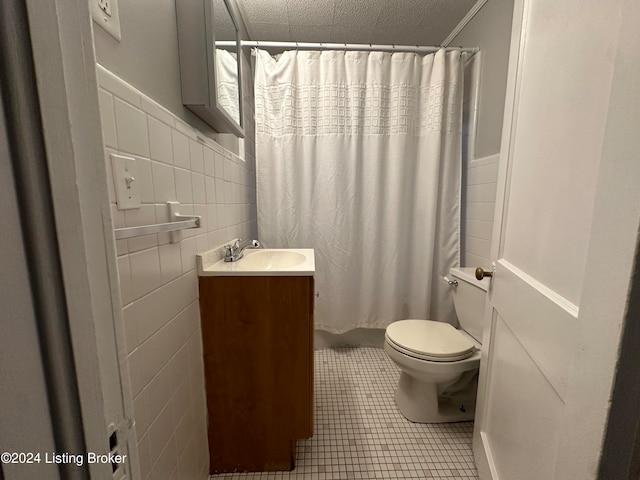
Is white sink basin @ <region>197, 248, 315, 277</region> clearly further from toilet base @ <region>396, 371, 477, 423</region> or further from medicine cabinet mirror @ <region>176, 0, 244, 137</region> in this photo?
toilet base @ <region>396, 371, 477, 423</region>

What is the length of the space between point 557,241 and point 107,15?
39.9 inches

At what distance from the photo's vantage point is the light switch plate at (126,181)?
1.84 ft

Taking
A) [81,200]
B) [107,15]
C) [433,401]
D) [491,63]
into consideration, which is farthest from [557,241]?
[491,63]

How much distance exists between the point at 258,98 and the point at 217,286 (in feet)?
4.09

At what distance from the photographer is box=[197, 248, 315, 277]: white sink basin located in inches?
38.5

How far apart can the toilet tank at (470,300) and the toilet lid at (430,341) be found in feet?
0.26

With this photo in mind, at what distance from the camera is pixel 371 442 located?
1.23 metres

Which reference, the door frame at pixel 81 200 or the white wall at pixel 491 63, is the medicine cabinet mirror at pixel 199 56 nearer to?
the door frame at pixel 81 200

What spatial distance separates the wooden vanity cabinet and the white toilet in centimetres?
51

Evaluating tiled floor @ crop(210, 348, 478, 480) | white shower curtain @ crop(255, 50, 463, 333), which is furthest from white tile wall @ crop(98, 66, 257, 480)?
white shower curtain @ crop(255, 50, 463, 333)

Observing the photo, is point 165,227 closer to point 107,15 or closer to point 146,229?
point 146,229

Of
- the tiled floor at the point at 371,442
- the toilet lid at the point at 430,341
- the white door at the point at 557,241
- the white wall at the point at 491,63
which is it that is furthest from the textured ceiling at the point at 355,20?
the tiled floor at the point at 371,442

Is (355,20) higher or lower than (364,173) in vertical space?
higher

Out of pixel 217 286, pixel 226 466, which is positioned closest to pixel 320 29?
pixel 217 286
